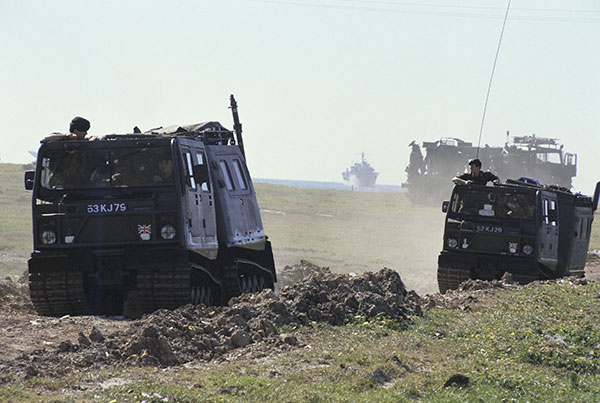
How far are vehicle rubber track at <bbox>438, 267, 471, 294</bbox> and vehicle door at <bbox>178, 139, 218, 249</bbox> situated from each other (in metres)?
6.26

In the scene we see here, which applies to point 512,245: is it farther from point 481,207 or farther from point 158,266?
point 158,266

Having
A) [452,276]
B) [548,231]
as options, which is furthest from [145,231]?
[548,231]

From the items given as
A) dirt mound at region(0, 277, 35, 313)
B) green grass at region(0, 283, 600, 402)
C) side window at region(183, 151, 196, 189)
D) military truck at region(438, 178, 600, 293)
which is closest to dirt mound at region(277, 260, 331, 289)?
military truck at region(438, 178, 600, 293)

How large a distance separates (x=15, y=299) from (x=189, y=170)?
4184 mm

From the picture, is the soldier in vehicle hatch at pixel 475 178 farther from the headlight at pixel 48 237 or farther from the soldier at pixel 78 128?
the headlight at pixel 48 237

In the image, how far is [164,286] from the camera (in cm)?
1341

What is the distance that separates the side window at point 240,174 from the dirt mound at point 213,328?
2.90m

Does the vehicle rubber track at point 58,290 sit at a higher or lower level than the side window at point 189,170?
lower

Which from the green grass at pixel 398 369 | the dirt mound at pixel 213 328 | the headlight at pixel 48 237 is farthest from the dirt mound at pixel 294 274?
the headlight at pixel 48 237

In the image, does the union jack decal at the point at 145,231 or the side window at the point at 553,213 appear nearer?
the union jack decal at the point at 145,231

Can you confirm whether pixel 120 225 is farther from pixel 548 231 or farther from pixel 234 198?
pixel 548 231

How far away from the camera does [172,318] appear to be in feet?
37.6

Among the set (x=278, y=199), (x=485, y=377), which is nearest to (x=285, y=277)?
(x=485, y=377)

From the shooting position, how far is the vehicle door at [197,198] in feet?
45.8
